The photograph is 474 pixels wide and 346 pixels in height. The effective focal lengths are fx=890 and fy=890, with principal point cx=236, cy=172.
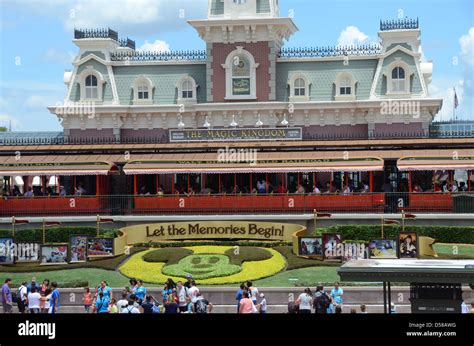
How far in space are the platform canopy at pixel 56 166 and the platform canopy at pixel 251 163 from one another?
140 cm

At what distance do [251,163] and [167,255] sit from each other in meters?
7.66

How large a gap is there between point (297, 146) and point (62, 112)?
1433cm

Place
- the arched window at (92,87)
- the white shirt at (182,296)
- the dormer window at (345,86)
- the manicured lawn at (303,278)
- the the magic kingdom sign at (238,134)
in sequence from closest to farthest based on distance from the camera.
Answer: the white shirt at (182,296) < the manicured lawn at (303,278) < the the magic kingdom sign at (238,134) < the dormer window at (345,86) < the arched window at (92,87)

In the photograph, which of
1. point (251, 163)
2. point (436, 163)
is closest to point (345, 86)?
point (251, 163)

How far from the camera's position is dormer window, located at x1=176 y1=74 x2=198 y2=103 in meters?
50.1

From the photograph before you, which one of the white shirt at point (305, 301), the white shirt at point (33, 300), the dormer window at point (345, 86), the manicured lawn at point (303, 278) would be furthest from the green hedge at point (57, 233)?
the white shirt at point (305, 301)

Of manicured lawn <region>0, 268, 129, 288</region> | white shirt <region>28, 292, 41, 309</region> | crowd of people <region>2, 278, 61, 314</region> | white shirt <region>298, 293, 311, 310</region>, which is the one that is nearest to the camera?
white shirt <region>298, 293, 311, 310</region>

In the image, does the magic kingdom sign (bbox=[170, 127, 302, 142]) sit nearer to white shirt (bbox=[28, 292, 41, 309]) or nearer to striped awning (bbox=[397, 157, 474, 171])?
striped awning (bbox=[397, 157, 474, 171])

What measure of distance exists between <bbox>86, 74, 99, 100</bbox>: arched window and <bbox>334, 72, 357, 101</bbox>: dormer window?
1358 cm

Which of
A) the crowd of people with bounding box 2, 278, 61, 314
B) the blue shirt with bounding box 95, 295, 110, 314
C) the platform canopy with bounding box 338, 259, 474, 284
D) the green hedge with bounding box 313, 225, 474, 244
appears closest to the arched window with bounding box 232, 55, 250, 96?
the green hedge with bounding box 313, 225, 474, 244

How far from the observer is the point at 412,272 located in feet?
55.8

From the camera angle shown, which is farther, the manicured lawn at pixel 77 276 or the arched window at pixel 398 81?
the arched window at pixel 398 81

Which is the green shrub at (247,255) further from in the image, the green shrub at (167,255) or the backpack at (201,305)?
the backpack at (201,305)

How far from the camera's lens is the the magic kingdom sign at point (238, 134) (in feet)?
147
